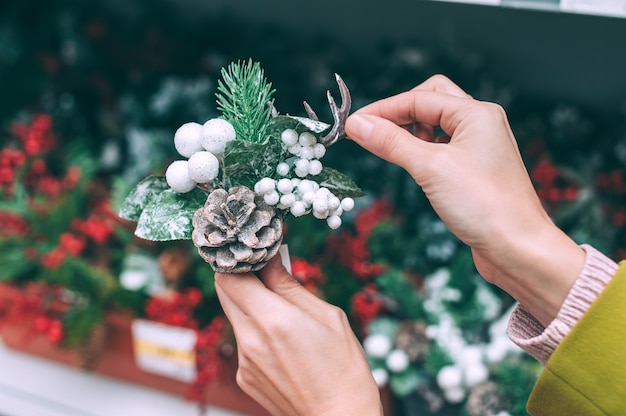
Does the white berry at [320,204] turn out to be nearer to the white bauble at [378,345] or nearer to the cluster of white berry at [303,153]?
the cluster of white berry at [303,153]

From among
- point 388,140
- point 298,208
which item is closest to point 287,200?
point 298,208

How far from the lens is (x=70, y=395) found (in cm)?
102

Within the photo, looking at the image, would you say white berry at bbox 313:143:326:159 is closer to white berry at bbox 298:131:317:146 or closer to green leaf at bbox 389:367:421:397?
white berry at bbox 298:131:317:146

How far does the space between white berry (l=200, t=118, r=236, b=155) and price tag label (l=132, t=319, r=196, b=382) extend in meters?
0.43

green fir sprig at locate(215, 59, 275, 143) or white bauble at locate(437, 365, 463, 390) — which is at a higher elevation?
green fir sprig at locate(215, 59, 275, 143)

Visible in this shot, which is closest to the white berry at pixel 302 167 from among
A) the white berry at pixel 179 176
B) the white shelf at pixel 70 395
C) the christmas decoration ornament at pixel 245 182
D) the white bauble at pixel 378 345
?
the christmas decoration ornament at pixel 245 182

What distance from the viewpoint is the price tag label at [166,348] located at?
0.88m

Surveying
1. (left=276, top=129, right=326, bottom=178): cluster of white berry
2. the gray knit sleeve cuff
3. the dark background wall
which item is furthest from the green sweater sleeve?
the dark background wall

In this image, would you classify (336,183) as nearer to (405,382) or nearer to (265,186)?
(265,186)

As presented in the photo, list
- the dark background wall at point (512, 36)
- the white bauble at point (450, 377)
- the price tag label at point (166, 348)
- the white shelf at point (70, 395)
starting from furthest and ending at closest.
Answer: the dark background wall at point (512, 36)
the white shelf at point (70, 395)
the price tag label at point (166, 348)
the white bauble at point (450, 377)

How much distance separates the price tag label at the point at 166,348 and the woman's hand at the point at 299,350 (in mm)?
326

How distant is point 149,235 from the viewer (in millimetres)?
A: 550

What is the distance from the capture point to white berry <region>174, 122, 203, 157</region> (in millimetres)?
538

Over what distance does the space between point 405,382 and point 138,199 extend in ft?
1.51
